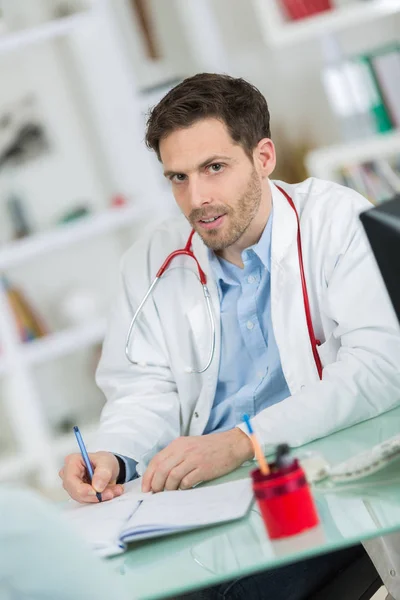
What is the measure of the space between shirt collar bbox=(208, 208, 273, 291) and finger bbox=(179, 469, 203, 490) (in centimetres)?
57

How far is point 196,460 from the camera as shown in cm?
167

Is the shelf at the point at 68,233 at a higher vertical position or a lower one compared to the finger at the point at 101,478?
higher

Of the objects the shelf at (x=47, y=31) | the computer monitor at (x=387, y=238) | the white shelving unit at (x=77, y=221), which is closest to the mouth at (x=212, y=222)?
the computer monitor at (x=387, y=238)

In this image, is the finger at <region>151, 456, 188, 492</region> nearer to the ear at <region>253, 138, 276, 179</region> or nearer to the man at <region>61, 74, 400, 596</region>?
the man at <region>61, 74, 400, 596</region>

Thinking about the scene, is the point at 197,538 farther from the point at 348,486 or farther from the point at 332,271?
the point at 332,271

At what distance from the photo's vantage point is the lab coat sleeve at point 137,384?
203 cm

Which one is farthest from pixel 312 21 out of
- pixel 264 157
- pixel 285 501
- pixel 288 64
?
pixel 285 501

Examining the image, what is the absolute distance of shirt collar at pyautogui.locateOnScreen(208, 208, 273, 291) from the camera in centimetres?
210

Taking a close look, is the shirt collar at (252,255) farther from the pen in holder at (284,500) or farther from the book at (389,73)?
the book at (389,73)

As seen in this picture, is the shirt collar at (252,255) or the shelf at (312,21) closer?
the shirt collar at (252,255)

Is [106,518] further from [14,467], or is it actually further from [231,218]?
[14,467]

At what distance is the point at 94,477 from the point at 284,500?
558 millimetres

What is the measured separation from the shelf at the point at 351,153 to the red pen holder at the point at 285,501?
2669 millimetres

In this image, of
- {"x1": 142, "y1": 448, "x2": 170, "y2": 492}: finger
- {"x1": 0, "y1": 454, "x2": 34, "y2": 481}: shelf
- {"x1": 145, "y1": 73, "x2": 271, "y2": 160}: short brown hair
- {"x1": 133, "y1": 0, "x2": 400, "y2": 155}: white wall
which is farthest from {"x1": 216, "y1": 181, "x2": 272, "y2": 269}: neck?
{"x1": 0, "y1": 454, "x2": 34, "y2": 481}: shelf
